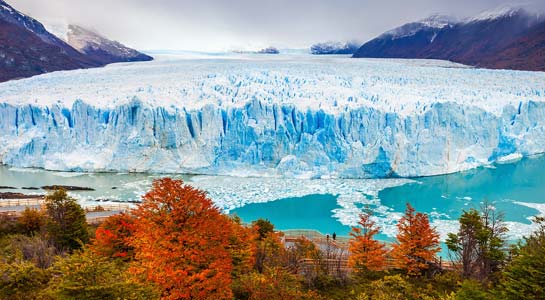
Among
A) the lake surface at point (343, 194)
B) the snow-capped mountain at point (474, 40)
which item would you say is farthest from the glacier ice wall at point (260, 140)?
the snow-capped mountain at point (474, 40)

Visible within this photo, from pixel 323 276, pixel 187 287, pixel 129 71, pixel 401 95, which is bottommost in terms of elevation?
pixel 323 276

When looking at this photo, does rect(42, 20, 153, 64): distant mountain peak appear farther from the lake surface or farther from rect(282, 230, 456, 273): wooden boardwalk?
rect(282, 230, 456, 273): wooden boardwalk

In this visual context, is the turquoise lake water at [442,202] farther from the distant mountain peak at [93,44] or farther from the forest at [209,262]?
the distant mountain peak at [93,44]

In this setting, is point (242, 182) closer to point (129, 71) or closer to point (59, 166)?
point (59, 166)

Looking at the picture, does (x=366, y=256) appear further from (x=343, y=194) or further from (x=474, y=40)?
(x=474, y=40)

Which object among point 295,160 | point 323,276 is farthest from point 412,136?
point 323,276

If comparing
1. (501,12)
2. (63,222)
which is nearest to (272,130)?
(63,222)
